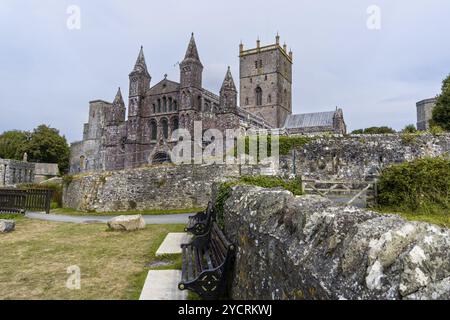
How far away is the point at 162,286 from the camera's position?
562 cm

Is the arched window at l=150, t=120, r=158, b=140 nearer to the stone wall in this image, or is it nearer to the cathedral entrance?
the cathedral entrance

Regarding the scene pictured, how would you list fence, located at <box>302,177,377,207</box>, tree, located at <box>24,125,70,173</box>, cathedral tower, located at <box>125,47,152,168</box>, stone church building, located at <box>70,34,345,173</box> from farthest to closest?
tree, located at <box>24,125,70,173</box>
cathedral tower, located at <box>125,47,152,168</box>
stone church building, located at <box>70,34,345,173</box>
fence, located at <box>302,177,377,207</box>

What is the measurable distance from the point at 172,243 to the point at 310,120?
165ft

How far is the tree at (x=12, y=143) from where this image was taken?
205 feet

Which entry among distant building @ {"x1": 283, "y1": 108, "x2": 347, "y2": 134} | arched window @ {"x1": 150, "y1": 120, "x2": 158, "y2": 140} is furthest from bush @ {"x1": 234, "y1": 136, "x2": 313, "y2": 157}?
distant building @ {"x1": 283, "y1": 108, "x2": 347, "y2": 134}

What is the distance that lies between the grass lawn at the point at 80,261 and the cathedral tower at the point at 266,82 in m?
49.1

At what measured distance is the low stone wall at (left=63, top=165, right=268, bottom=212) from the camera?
19.5 metres

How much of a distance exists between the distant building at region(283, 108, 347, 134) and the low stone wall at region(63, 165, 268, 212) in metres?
29.9

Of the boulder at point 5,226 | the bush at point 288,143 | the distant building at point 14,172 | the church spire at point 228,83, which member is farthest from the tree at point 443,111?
the distant building at point 14,172

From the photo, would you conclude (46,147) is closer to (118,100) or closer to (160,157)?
(118,100)

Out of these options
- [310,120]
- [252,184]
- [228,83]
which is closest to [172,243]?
[252,184]

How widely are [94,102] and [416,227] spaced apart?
81.7 meters
